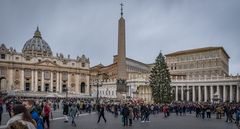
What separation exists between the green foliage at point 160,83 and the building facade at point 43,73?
27.6 meters

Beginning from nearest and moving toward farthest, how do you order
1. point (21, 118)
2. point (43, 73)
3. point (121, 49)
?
point (21, 118), point (121, 49), point (43, 73)

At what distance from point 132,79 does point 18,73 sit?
100ft

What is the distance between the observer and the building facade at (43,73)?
99.3m

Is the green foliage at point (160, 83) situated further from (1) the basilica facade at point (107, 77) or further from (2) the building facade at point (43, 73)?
(2) the building facade at point (43, 73)

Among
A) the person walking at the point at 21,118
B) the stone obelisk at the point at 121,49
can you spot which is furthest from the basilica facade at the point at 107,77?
the person walking at the point at 21,118

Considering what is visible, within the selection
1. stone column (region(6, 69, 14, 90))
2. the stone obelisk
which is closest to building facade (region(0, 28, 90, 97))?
stone column (region(6, 69, 14, 90))

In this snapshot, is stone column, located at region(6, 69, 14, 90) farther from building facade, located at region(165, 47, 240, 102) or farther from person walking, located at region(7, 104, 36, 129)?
person walking, located at region(7, 104, 36, 129)

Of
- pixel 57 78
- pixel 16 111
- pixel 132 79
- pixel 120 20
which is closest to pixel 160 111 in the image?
pixel 120 20

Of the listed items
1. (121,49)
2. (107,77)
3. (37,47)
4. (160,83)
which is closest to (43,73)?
Answer: (37,47)

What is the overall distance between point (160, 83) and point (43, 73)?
4578cm

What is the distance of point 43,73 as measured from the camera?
10706 cm

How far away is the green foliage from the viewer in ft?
229

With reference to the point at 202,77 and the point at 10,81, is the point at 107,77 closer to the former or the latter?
the point at 10,81

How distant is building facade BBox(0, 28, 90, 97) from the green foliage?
27.6m
